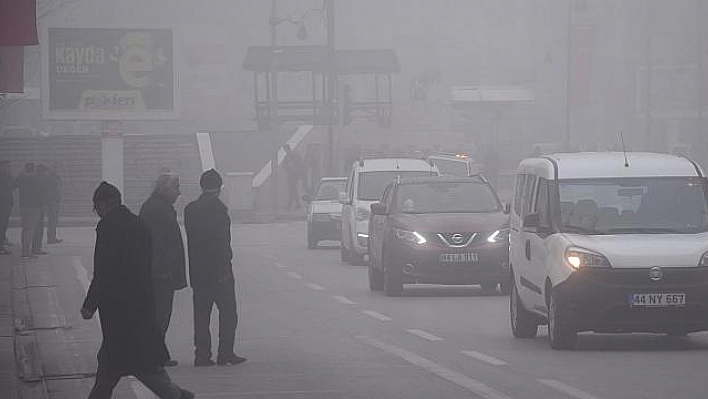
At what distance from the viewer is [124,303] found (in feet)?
38.6

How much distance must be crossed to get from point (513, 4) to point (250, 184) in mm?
69742

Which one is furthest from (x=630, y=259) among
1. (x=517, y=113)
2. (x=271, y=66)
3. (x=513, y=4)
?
(x=513, y=4)

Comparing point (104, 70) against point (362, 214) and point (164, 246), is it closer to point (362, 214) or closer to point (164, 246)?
point (362, 214)

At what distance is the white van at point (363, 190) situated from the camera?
107ft

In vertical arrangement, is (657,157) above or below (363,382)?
above

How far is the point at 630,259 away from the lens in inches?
665

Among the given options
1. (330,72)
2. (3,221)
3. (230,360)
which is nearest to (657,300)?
(230,360)

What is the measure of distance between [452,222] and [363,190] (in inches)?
319

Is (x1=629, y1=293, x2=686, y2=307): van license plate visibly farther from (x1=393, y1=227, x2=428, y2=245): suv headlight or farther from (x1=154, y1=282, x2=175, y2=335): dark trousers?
(x1=393, y1=227, x2=428, y2=245): suv headlight

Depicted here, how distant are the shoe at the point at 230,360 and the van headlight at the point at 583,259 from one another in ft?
9.88

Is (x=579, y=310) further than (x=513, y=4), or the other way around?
(x=513, y=4)

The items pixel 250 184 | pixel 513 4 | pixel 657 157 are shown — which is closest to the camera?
pixel 657 157

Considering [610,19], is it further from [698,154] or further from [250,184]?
[250,184]

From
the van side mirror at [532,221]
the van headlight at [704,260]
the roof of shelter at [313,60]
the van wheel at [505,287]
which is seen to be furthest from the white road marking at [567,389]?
the roof of shelter at [313,60]
